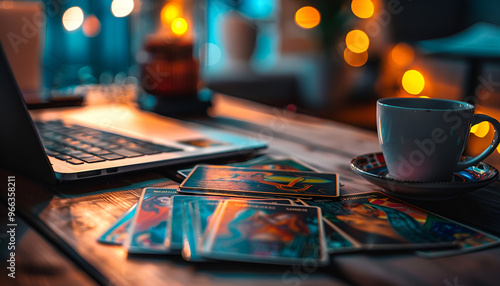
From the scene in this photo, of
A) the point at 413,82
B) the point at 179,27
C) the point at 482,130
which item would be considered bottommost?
the point at 482,130

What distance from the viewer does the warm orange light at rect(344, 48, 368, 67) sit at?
4.62 meters

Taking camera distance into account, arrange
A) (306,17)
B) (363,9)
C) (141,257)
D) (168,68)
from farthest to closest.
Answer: (306,17) → (363,9) → (168,68) → (141,257)

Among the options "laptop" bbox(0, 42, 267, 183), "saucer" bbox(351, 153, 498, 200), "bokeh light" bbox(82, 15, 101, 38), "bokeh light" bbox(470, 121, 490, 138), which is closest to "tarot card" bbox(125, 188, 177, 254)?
"laptop" bbox(0, 42, 267, 183)

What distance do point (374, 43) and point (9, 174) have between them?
14.3ft

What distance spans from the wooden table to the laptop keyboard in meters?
0.04

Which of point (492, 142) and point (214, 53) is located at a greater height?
point (492, 142)

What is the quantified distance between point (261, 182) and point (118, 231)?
213mm

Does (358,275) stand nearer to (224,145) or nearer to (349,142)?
(224,145)

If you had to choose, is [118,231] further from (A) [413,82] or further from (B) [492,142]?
(A) [413,82]

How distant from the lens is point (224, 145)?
0.78 metres

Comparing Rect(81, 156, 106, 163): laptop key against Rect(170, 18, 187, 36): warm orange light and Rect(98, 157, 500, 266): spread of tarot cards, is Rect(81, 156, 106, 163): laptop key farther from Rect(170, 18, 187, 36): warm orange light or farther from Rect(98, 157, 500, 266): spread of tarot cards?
Rect(170, 18, 187, 36): warm orange light

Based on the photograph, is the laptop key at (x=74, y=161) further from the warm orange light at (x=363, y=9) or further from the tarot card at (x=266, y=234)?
the warm orange light at (x=363, y=9)

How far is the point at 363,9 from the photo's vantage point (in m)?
4.58

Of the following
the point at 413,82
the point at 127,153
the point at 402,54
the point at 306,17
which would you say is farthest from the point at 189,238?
the point at 306,17
